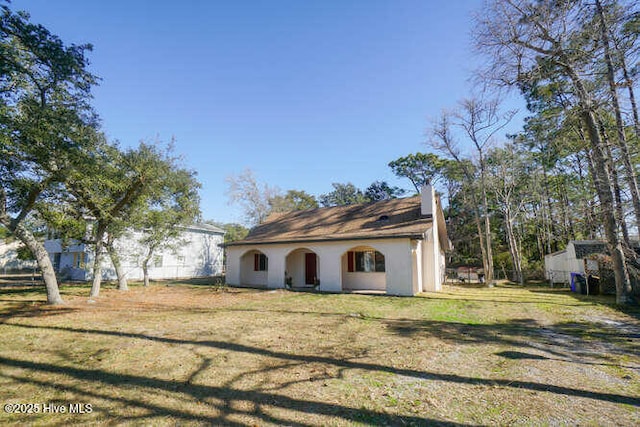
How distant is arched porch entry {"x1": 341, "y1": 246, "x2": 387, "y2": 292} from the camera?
584 inches

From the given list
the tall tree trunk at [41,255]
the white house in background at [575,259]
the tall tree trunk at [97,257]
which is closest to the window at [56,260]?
the tall tree trunk at [97,257]

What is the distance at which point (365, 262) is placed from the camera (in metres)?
15.3

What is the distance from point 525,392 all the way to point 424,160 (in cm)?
3241

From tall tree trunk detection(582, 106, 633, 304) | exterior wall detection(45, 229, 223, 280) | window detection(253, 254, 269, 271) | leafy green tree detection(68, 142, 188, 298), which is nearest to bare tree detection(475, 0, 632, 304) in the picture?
tall tree trunk detection(582, 106, 633, 304)

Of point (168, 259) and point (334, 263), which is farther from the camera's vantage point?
Answer: point (168, 259)

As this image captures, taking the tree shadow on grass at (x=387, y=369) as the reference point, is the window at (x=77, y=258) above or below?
above

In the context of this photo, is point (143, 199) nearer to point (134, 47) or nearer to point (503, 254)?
point (134, 47)

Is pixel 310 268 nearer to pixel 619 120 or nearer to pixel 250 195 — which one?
pixel 619 120

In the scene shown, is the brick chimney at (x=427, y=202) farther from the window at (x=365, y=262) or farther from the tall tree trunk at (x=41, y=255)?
the tall tree trunk at (x=41, y=255)

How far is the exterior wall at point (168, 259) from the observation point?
66.8ft

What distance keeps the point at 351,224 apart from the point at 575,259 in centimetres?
1250

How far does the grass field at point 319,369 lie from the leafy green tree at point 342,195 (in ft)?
111

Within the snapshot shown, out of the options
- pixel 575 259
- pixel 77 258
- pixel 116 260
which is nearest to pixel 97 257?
pixel 116 260

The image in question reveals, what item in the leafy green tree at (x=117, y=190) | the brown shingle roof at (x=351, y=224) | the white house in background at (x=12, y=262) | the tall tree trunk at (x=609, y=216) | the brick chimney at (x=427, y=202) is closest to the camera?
the tall tree trunk at (x=609, y=216)
